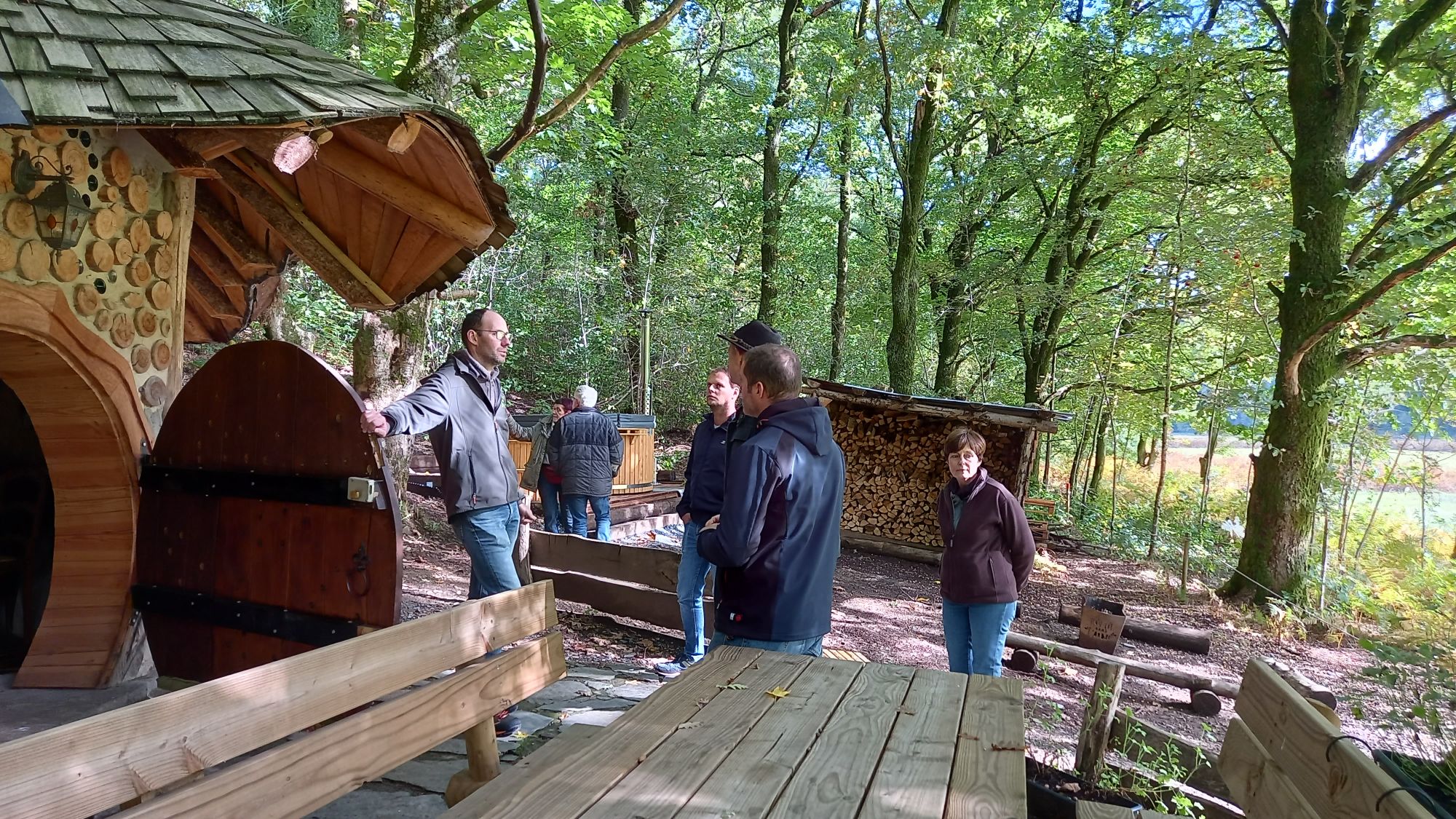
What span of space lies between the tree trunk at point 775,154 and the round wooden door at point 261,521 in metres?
13.1

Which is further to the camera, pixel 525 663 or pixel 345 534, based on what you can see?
pixel 345 534

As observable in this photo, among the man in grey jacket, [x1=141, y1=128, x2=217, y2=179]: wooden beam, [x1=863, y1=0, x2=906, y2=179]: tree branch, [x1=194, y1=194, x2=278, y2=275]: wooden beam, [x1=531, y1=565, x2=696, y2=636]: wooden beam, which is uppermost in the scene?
[x1=863, y1=0, x2=906, y2=179]: tree branch

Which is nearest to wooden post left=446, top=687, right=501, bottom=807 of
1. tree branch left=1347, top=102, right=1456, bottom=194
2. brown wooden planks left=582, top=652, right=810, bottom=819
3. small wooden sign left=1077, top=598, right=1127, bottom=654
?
brown wooden planks left=582, top=652, right=810, bottom=819

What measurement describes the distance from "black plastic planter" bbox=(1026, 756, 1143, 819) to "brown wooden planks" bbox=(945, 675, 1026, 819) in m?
1.18

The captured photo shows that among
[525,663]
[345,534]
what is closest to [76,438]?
[345,534]

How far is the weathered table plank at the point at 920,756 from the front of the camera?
6.30ft

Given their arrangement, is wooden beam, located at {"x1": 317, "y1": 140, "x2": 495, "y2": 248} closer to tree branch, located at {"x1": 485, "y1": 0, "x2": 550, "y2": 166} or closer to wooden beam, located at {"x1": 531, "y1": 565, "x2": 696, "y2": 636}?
tree branch, located at {"x1": 485, "y1": 0, "x2": 550, "y2": 166}

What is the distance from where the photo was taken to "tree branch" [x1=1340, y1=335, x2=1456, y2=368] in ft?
28.4

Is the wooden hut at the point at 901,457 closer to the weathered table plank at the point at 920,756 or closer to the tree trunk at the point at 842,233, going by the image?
the tree trunk at the point at 842,233

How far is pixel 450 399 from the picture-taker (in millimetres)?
4250

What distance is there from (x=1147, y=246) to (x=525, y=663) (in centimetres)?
1714

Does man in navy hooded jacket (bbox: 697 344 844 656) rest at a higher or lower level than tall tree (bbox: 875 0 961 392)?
lower

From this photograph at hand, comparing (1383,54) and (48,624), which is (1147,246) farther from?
(48,624)

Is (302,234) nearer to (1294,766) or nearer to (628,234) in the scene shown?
(1294,766)
